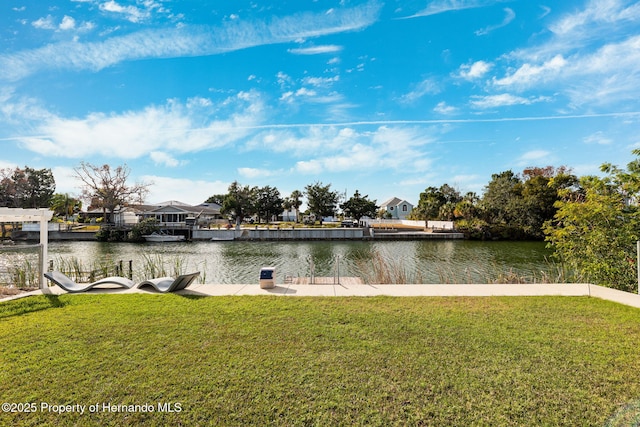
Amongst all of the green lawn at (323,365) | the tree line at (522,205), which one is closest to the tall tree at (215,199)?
the tree line at (522,205)

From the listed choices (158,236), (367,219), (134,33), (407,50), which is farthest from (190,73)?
(367,219)

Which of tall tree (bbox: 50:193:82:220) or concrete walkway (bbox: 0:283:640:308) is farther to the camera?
tall tree (bbox: 50:193:82:220)

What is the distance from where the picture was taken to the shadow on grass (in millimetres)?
5742

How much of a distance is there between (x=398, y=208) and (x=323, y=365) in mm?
66561

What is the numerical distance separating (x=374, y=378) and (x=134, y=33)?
1166 centimetres

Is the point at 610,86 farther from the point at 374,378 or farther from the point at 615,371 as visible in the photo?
the point at 374,378

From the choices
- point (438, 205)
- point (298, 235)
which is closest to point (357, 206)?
point (438, 205)

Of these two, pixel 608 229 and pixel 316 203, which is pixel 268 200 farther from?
pixel 608 229

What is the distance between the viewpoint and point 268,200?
192ft

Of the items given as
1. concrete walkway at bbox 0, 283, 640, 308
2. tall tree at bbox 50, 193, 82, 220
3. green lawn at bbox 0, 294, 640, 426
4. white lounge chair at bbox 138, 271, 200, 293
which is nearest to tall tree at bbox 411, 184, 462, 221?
concrete walkway at bbox 0, 283, 640, 308

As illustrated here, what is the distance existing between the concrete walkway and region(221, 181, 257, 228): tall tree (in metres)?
43.8

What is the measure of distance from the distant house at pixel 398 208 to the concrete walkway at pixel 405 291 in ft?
196

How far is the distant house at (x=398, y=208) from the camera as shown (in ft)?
221

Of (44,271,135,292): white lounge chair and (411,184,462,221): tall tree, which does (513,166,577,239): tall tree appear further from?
(44,271,135,292): white lounge chair
